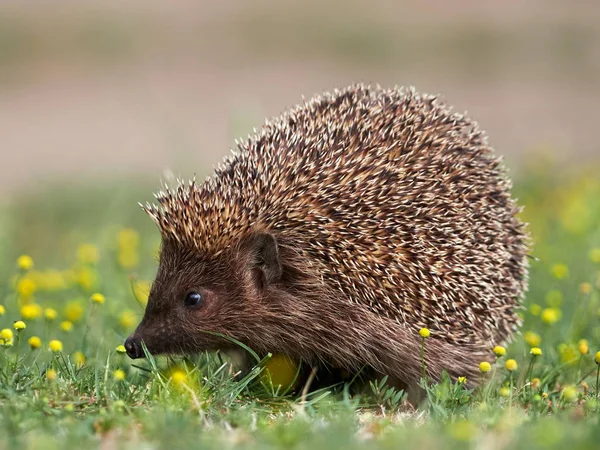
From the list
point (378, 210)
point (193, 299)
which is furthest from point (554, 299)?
point (193, 299)

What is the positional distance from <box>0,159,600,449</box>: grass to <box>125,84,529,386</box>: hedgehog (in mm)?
283

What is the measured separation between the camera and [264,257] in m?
6.17

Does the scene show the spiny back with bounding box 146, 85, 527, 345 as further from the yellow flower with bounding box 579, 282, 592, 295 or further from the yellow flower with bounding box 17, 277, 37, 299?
the yellow flower with bounding box 17, 277, 37, 299

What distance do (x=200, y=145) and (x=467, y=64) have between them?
7.85m

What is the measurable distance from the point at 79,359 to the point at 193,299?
0.90 m

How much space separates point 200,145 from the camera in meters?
15.6

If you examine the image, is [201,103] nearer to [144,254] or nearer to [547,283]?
[144,254]

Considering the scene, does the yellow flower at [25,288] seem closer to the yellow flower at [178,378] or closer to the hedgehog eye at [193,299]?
the hedgehog eye at [193,299]

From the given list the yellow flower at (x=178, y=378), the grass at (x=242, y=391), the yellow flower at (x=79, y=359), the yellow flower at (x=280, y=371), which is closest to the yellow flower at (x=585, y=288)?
the grass at (x=242, y=391)

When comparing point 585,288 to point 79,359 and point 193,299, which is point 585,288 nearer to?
point 193,299

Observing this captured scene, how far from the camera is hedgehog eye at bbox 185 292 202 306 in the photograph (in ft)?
20.2

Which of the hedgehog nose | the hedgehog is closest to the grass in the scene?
the hedgehog nose

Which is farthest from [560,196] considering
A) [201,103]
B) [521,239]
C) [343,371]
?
[201,103]

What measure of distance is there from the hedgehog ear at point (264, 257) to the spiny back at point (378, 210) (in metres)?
0.09
